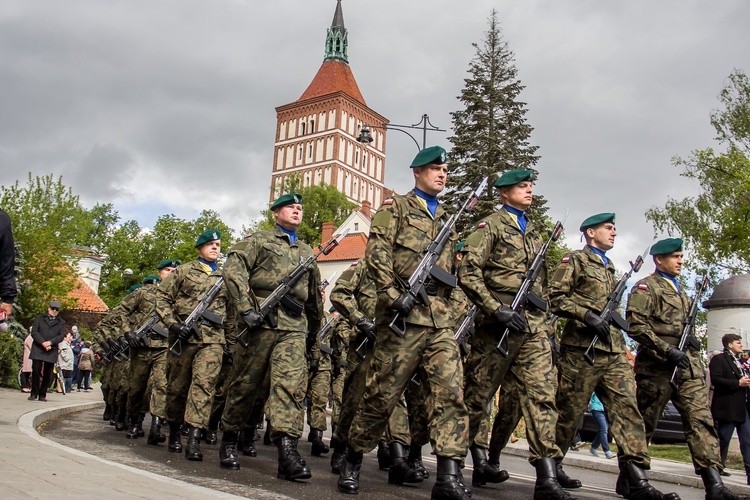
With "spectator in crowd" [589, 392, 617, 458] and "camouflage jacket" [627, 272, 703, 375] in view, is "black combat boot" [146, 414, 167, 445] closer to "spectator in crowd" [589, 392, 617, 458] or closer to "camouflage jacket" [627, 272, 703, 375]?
"camouflage jacket" [627, 272, 703, 375]

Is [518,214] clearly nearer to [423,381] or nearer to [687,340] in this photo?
[423,381]

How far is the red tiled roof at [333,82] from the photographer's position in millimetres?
117812

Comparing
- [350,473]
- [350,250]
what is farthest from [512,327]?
[350,250]

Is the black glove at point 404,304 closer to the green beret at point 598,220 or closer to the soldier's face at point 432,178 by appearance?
the soldier's face at point 432,178

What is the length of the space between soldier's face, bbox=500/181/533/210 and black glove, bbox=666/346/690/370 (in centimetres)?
188

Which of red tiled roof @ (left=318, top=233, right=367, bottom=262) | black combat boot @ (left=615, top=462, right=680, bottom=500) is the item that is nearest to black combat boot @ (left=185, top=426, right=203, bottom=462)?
black combat boot @ (left=615, top=462, right=680, bottom=500)

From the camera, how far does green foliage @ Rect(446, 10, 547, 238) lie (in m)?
33.8

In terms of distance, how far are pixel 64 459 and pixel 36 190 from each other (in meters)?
32.6

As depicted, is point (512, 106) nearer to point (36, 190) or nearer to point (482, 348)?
point (36, 190)

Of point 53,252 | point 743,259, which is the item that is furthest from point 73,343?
point 743,259

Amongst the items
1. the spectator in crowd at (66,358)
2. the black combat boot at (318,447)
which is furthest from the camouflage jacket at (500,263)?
the spectator in crowd at (66,358)

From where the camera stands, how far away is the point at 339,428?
7.14 meters

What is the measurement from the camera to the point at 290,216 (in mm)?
7605

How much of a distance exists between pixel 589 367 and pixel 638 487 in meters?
1.07
